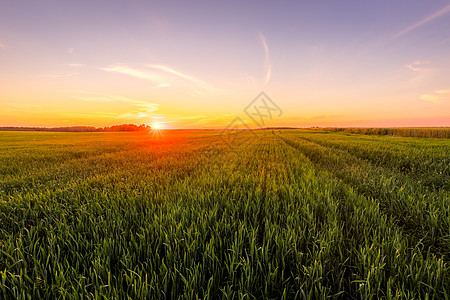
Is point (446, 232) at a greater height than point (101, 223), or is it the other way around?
point (101, 223)

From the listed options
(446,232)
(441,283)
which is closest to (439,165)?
(446,232)

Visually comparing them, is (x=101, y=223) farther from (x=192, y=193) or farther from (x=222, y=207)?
(x=222, y=207)

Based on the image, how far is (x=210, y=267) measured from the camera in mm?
1835

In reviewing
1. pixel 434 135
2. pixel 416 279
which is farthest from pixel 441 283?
pixel 434 135

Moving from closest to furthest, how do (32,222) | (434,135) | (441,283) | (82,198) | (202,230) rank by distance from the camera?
(441,283), (202,230), (32,222), (82,198), (434,135)

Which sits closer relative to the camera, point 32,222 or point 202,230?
point 202,230

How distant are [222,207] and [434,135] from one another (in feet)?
165

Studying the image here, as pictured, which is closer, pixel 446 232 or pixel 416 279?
pixel 416 279

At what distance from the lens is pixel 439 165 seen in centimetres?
673

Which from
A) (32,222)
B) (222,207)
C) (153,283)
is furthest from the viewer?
(222,207)

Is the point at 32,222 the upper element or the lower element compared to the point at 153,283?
lower

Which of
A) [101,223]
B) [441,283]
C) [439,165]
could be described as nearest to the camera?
[441,283]

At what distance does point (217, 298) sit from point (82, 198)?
13.3 ft

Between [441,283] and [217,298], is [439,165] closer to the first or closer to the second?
[441,283]
